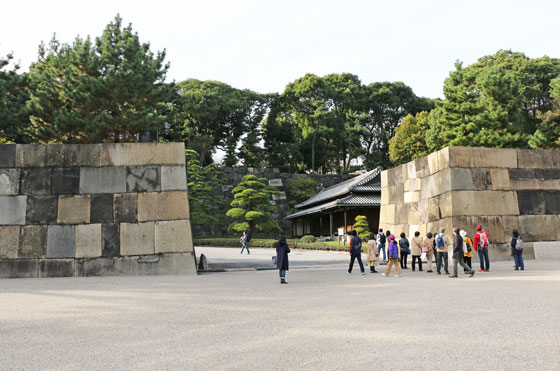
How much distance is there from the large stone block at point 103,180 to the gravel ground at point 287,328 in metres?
4.99

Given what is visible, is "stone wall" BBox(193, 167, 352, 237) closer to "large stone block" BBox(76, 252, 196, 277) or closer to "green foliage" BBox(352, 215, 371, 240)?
"green foliage" BBox(352, 215, 371, 240)

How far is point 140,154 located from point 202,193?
28.9 m

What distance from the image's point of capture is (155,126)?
2581 centimetres

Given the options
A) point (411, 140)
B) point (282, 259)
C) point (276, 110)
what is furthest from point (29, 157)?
point (276, 110)

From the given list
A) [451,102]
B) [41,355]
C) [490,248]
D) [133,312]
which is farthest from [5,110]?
[451,102]

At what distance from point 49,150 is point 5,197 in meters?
2.15

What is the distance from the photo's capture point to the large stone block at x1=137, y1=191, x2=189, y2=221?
1466cm

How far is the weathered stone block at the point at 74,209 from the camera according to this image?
47.5 ft

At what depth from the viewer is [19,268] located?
45.9 feet

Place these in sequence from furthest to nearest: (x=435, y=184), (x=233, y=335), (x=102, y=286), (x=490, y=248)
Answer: (x=435, y=184) → (x=490, y=248) → (x=102, y=286) → (x=233, y=335)

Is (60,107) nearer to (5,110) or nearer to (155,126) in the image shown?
(5,110)

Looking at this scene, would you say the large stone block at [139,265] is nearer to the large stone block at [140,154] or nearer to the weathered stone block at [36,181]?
the weathered stone block at [36,181]

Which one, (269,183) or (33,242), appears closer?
(33,242)

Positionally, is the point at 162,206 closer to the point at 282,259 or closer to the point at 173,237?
the point at 173,237
